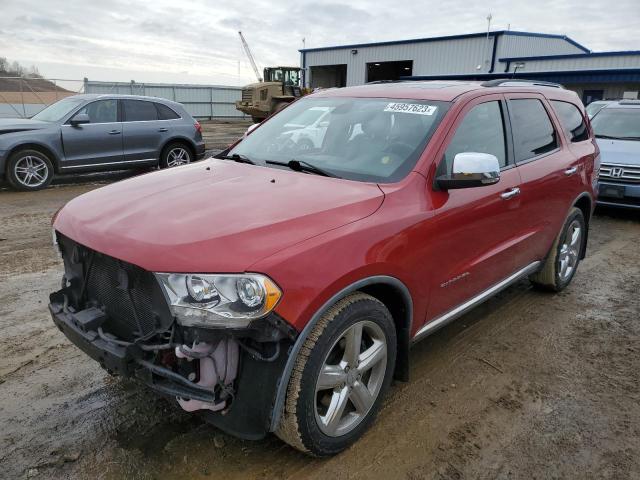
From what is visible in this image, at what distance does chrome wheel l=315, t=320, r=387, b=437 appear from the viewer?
98.0 inches

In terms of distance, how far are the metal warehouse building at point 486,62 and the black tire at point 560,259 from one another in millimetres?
18144

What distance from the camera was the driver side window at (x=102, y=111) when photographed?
9836mm

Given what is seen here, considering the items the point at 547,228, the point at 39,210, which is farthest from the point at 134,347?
the point at 39,210

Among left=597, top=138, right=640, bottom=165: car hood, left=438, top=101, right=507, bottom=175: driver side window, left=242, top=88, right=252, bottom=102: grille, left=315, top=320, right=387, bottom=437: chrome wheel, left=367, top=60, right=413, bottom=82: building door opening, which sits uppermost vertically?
left=367, top=60, right=413, bottom=82: building door opening

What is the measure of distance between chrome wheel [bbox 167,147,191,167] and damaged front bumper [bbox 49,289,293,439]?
9.36 meters

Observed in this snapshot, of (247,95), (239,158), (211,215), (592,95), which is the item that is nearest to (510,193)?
(239,158)

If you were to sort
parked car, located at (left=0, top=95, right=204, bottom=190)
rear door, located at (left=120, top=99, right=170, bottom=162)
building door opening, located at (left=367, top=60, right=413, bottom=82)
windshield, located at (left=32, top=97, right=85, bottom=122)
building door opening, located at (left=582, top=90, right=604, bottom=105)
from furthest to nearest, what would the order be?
building door opening, located at (left=367, top=60, right=413, bottom=82) → building door opening, located at (left=582, top=90, right=604, bottom=105) → rear door, located at (left=120, top=99, right=170, bottom=162) → windshield, located at (left=32, top=97, right=85, bottom=122) → parked car, located at (left=0, top=95, right=204, bottom=190)

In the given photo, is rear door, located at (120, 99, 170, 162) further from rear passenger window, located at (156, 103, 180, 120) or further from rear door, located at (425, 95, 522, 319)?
rear door, located at (425, 95, 522, 319)

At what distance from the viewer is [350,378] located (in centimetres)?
257

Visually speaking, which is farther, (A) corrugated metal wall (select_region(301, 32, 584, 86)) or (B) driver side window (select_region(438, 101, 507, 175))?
(A) corrugated metal wall (select_region(301, 32, 584, 86))

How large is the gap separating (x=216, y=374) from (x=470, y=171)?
5.74ft

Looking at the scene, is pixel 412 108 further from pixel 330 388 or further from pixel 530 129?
pixel 330 388

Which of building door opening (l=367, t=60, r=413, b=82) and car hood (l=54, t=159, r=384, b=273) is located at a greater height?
building door opening (l=367, t=60, r=413, b=82)

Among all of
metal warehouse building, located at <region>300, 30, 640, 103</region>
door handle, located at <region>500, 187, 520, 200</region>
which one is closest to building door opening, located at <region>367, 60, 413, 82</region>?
metal warehouse building, located at <region>300, 30, 640, 103</region>
